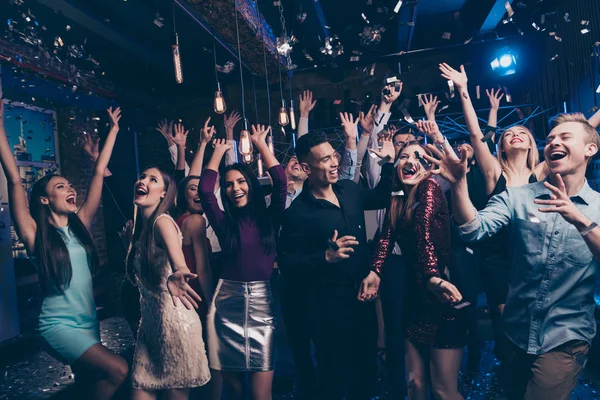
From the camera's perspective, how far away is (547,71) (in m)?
6.50

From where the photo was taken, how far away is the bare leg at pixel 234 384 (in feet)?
7.22

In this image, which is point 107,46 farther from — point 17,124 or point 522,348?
point 522,348

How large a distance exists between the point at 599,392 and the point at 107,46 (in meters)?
6.02

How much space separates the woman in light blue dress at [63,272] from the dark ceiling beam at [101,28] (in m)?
2.86

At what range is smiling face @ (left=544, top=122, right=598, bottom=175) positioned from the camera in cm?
163

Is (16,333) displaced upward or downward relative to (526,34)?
downward

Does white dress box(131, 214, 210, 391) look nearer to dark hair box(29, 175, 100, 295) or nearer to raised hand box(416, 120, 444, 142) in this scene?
dark hair box(29, 175, 100, 295)

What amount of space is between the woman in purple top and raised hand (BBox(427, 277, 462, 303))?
32.6 inches

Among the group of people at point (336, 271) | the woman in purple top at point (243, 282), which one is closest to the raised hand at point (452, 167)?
the group of people at point (336, 271)

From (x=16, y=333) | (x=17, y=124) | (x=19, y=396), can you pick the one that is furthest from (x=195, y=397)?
(x=17, y=124)

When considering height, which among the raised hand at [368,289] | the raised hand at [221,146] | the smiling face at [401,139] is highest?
the smiling face at [401,139]

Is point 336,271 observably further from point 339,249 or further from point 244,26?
point 244,26

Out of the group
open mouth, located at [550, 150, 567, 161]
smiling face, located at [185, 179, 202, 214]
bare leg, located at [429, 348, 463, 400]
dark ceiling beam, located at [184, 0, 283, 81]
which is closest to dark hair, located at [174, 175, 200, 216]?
smiling face, located at [185, 179, 202, 214]

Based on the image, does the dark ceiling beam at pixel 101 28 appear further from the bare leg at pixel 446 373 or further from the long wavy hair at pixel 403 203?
the bare leg at pixel 446 373
